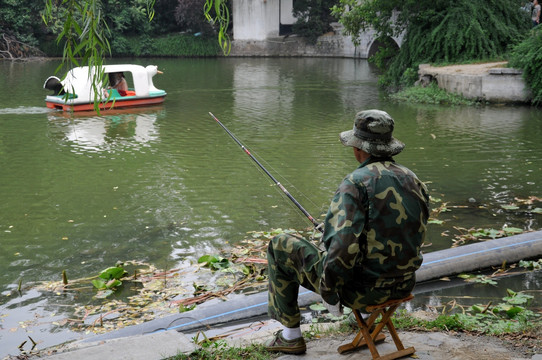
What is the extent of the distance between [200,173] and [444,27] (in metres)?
12.5

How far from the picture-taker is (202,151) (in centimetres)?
1197

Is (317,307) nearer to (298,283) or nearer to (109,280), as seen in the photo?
(298,283)

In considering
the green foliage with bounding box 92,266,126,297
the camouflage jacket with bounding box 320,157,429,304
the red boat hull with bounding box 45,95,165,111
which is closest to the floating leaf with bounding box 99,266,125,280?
the green foliage with bounding box 92,266,126,297

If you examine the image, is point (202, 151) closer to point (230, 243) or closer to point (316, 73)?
point (230, 243)

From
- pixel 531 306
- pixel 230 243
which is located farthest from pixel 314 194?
pixel 531 306

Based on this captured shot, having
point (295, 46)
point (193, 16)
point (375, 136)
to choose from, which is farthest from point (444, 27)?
point (193, 16)

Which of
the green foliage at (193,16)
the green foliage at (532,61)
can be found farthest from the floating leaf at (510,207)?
the green foliage at (193,16)

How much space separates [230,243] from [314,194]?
2155 millimetres

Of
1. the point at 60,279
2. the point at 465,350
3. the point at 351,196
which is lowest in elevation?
the point at 60,279

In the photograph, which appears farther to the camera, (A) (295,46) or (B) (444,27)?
(A) (295,46)

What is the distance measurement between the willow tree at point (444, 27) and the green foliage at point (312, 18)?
23.3 metres

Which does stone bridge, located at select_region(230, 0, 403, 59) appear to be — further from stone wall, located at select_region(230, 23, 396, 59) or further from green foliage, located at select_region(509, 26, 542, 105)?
green foliage, located at select_region(509, 26, 542, 105)

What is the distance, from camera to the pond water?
7121 mm

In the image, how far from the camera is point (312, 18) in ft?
147
